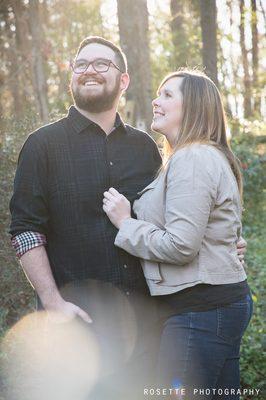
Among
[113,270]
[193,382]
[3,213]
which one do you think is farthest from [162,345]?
[3,213]

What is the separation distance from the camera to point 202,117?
3281 millimetres

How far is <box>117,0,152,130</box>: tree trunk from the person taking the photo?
32.8 feet

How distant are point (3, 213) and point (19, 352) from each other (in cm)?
132

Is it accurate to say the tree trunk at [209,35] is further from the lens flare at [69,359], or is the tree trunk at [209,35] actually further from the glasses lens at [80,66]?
the lens flare at [69,359]

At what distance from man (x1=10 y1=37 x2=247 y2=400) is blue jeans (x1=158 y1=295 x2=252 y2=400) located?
0.41 metres

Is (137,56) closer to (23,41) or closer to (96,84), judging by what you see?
(96,84)

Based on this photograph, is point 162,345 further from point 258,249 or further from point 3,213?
point 258,249

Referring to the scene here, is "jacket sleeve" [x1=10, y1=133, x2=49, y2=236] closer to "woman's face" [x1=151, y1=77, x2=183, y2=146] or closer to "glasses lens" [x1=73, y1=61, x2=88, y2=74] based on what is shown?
"glasses lens" [x1=73, y1=61, x2=88, y2=74]

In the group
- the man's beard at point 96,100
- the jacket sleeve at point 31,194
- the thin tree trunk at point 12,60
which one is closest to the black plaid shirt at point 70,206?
the jacket sleeve at point 31,194

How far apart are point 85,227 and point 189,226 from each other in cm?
70

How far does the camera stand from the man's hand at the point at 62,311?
3322 millimetres

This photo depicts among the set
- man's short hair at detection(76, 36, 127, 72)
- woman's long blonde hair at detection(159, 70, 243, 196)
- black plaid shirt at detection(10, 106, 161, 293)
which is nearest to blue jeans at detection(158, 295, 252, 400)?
black plaid shirt at detection(10, 106, 161, 293)

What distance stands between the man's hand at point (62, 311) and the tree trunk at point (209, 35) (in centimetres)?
1022

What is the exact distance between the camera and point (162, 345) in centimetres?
317
